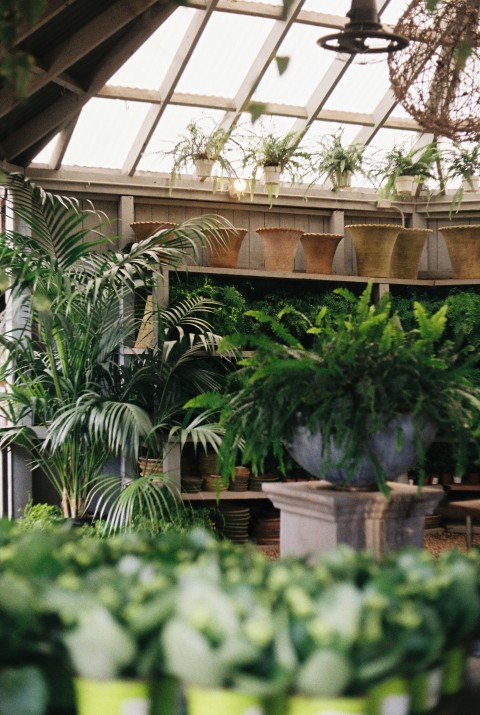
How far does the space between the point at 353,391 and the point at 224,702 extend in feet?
3.87

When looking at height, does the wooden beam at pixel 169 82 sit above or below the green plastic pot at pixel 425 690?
above

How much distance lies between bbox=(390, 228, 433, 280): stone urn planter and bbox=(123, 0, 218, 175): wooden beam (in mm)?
1700

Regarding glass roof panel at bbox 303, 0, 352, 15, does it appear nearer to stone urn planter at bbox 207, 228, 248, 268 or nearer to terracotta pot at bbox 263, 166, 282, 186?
terracotta pot at bbox 263, 166, 282, 186

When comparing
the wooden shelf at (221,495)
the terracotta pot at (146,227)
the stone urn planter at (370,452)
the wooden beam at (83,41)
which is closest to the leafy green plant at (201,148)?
the terracotta pot at (146,227)

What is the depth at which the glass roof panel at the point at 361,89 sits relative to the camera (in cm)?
571

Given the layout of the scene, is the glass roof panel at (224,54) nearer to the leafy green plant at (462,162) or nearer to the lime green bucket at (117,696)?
the leafy green plant at (462,162)

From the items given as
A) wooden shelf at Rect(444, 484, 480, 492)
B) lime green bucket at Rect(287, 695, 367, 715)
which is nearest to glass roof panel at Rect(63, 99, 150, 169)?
wooden shelf at Rect(444, 484, 480, 492)

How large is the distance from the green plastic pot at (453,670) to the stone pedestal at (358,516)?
0.98 meters

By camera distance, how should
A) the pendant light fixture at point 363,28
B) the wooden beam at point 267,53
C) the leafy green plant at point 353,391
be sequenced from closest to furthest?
the leafy green plant at point 353,391
the pendant light fixture at point 363,28
the wooden beam at point 267,53

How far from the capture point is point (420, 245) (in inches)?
225

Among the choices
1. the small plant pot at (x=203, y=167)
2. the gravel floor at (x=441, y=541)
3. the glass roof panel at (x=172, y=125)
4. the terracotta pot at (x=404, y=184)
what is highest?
the glass roof panel at (x=172, y=125)

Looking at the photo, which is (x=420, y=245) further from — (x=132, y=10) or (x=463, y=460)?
(x=463, y=460)

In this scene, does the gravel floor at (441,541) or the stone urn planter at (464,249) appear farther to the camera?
the stone urn planter at (464,249)

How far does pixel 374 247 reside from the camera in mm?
5590
